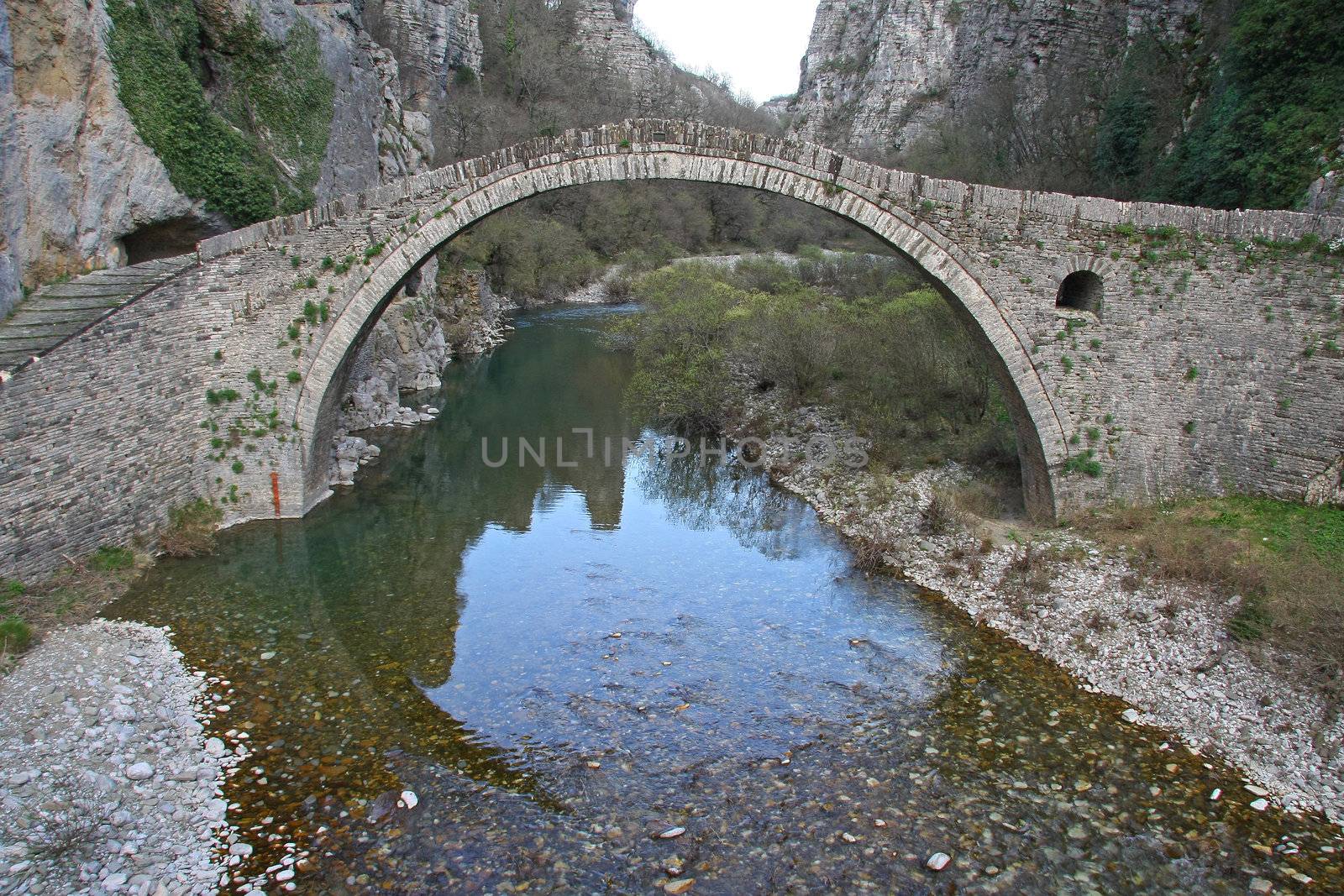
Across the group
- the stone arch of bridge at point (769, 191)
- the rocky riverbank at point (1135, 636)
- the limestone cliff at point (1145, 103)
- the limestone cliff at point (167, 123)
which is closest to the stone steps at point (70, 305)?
the limestone cliff at point (167, 123)

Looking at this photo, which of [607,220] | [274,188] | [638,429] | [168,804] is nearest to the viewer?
[168,804]

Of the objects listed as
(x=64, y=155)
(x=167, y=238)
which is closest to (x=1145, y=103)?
(x=167, y=238)

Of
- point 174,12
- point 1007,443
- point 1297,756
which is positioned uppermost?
point 174,12

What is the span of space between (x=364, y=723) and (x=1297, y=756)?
24.2 feet

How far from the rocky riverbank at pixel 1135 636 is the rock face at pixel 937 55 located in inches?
751

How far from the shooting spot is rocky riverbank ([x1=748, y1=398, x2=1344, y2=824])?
6758mm

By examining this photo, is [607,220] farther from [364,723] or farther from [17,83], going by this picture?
[364,723]

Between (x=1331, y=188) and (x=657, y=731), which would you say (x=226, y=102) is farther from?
(x=1331, y=188)

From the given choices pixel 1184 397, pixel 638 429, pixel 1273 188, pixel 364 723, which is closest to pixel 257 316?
pixel 364 723

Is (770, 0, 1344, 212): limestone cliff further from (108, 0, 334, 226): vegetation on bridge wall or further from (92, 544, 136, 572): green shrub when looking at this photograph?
(92, 544, 136, 572): green shrub

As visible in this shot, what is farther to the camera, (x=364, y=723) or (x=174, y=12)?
(x=174, y=12)

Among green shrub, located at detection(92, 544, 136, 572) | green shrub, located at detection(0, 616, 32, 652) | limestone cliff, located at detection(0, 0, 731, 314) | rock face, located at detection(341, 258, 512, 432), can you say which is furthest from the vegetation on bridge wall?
green shrub, located at detection(0, 616, 32, 652)

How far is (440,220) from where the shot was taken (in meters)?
11.1

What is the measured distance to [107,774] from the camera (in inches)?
244
